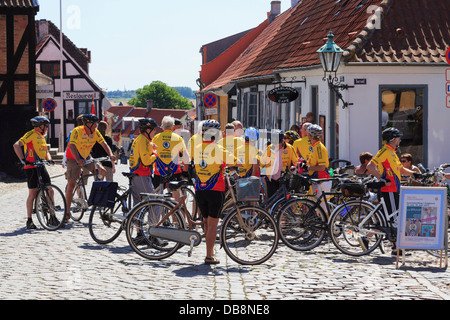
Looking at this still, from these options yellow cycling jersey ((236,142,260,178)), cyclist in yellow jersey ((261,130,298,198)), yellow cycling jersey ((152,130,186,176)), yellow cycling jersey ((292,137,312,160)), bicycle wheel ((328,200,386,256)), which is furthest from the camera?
cyclist in yellow jersey ((261,130,298,198))

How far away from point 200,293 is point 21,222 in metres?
7.08

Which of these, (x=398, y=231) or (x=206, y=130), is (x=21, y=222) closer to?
(x=206, y=130)

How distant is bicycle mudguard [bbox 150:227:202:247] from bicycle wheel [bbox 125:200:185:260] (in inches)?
3.1

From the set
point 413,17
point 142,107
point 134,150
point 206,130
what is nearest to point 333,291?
point 206,130

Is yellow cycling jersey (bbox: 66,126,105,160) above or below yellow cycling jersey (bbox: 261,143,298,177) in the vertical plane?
above

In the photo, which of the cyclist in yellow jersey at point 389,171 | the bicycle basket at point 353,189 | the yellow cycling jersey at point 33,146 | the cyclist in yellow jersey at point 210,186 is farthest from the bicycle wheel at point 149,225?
the yellow cycling jersey at point 33,146

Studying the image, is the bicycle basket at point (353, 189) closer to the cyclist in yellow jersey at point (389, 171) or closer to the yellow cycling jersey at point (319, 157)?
the cyclist in yellow jersey at point (389, 171)

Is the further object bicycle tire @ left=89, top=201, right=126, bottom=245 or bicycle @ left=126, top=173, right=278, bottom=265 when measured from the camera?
bicycle tire @ left=89, top=201, right=126, bottom=245

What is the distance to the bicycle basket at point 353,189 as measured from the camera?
35.4ft

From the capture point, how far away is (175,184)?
33.9 feet

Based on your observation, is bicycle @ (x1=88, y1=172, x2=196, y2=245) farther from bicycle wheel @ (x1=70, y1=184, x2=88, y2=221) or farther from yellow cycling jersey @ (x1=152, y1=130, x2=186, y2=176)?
bicycle wheel @ (x1=70, y1=184, x2=88, y2=221)

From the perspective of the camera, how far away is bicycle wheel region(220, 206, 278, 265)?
386 inches

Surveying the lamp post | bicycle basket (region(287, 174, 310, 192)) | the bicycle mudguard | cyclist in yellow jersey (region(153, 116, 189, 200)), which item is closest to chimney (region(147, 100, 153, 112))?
the lamp post

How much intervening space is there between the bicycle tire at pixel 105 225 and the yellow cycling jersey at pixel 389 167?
3612mm
